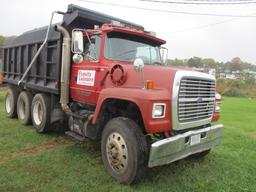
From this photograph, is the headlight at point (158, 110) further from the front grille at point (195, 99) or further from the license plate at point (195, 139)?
the license plate at point (195, 139)

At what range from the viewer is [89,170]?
603 cm

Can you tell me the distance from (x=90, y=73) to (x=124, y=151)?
201 centimetres

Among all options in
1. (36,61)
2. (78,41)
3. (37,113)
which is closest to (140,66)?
(78,41)

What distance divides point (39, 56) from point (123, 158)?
4.62 meters

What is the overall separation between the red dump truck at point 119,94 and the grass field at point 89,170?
0.39 meters

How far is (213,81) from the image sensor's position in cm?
604

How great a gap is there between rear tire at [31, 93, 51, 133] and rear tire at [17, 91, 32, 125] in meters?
0.44

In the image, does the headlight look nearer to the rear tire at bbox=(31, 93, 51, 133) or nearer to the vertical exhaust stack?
the vertical exhaust stack

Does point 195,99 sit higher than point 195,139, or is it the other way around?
point 195,99

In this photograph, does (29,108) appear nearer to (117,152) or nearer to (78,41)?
(78,41)

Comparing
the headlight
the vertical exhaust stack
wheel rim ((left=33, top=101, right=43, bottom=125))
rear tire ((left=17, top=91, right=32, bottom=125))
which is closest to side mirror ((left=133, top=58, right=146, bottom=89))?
the headlight

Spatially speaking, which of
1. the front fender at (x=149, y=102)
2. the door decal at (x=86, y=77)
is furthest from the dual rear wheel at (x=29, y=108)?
the front fender at (x=149, y=102)

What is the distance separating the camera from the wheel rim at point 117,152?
5.36 meters

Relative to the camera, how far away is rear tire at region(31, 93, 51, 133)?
8.39 meters
